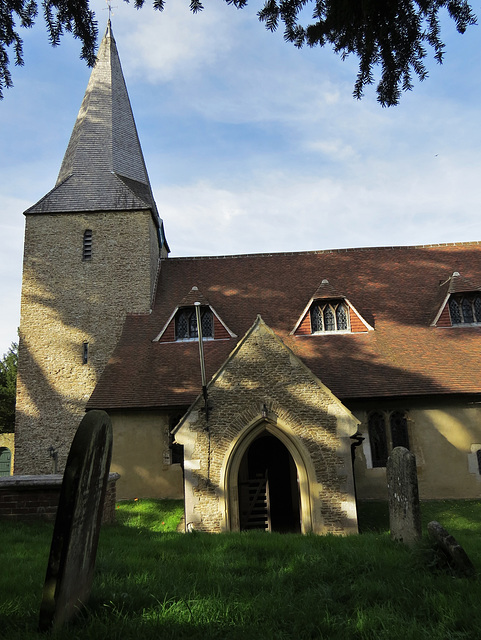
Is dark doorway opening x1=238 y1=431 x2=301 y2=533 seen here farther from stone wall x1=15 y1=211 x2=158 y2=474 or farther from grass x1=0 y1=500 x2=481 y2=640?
grass x1=0 y1=500 x2=481 y2=640

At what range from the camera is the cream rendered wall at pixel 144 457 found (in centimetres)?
1367

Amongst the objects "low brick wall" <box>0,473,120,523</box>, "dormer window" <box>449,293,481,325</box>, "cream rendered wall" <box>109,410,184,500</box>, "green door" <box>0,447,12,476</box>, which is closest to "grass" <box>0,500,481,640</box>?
"low brick wall" <box>0,473,120,523</box>

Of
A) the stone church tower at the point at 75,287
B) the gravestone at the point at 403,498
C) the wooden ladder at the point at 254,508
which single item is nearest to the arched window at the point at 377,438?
the wooden ladder at the point at 254,508

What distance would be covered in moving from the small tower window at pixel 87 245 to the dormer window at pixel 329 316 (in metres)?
8.52

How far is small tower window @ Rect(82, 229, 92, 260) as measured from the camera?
18172mm

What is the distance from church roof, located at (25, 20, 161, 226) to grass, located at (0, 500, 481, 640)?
14.8 metres

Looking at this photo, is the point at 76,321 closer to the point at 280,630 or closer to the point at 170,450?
the point at 170,450

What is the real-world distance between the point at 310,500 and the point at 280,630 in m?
6.78

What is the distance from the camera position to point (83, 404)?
16.4 m

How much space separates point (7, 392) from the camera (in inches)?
1383

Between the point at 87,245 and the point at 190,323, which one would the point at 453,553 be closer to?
the point at 190,323

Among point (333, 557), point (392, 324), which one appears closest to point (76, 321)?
point (392, 324)

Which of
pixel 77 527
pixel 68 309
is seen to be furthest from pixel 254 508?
pixel 68 309

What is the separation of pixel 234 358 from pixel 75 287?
9.37m
